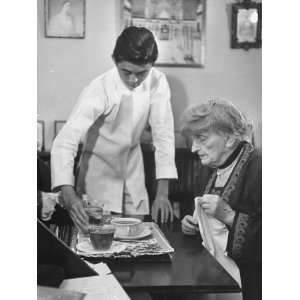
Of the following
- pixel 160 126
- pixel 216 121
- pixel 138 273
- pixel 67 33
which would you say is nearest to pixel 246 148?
pixel 216 121

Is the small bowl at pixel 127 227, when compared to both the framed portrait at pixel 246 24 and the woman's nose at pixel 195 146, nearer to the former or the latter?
the woman's nose at pixel 195 146

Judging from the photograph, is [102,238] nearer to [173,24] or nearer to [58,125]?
[58,125]

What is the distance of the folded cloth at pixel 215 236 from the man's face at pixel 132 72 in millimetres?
393

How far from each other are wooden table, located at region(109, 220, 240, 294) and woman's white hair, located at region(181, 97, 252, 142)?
356mm

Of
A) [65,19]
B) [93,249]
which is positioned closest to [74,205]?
[93,249]

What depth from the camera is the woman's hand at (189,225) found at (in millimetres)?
1613

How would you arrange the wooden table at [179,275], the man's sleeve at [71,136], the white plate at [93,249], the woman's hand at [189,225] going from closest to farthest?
the wooden table at [179,275]
the white plate at [93,249]
the man's sleeve at [71,136]
the woman's hand at [189,225]

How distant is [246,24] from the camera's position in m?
1.50

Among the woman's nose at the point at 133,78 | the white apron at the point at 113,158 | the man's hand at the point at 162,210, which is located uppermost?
the woman's nose at the point at 133,78

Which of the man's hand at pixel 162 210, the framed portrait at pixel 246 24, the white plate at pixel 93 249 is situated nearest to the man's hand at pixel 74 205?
the white plate at pixel 93 249

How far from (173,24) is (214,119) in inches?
11.9

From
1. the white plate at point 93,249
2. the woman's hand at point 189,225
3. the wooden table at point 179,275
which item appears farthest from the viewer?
the woman's hand at point 189,225

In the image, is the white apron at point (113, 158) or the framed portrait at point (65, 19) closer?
the framed portrait at point (65, 19)
